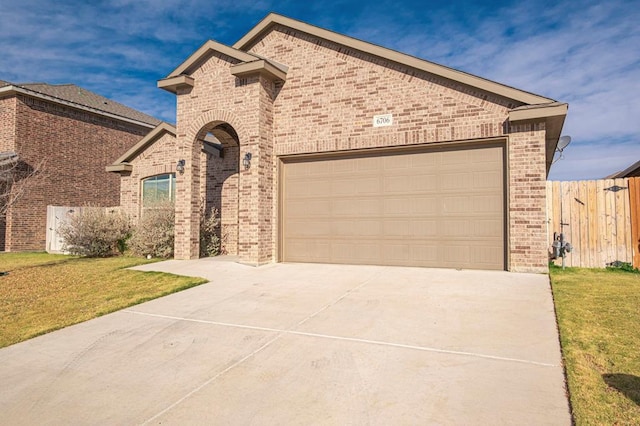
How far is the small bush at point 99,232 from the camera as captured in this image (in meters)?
13.0

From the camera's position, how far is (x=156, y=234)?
1177 centimetres

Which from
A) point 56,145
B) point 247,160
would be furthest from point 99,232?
point 56,145

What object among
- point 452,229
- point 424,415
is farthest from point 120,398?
point 452,229

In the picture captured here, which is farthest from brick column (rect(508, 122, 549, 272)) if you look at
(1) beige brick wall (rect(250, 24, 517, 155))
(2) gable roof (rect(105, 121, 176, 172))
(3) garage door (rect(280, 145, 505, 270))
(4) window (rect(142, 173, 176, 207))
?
(2) gable roof (rect(105, 121, 176, 172))

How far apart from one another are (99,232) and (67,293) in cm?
630

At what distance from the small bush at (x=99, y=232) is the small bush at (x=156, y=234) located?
98 cm

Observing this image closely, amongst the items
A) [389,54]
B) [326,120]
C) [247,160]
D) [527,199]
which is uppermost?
[389,54]

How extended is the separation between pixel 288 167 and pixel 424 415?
8462 millimetres

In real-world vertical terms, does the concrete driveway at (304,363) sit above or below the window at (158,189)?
below

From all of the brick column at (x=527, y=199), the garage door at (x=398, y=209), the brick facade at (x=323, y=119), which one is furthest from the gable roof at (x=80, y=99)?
the brick column at (x=527, y=199)

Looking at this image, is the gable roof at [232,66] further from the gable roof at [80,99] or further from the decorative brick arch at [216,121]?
the gable roof at [80,99]

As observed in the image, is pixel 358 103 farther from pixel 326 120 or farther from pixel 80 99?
pixel 80 99

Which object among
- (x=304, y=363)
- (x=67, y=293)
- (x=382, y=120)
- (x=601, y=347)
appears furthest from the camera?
(x=382, y=120)

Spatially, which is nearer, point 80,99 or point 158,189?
point 158,189
